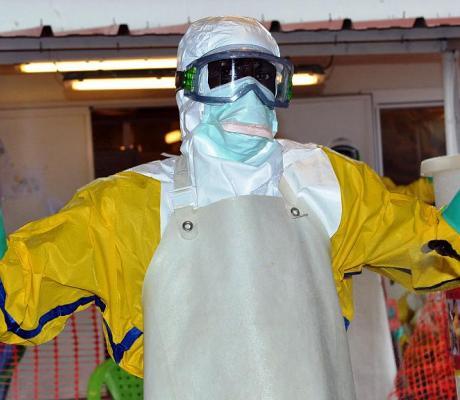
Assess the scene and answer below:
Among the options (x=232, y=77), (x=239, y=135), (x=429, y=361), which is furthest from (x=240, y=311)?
(x=429, y=361)

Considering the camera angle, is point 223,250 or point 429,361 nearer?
point 223,250

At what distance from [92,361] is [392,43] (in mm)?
3711

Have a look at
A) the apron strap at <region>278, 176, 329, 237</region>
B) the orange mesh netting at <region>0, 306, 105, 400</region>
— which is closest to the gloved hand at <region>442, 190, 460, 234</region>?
the apron strap at <region>278, 176, 329, 237</region>

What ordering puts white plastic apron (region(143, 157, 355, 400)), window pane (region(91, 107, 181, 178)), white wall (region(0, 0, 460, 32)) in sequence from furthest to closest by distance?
1. window pane (region(91, 107, 181, 178))
2. white wall (region(0, 0, 460, 32))
3. white plastic apron (region(143, 157, 355, 400))

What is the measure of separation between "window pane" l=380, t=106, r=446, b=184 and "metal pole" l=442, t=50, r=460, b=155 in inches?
132

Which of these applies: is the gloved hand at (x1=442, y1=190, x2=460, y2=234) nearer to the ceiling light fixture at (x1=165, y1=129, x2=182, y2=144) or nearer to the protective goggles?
the protective goggles

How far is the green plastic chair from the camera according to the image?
4.85m

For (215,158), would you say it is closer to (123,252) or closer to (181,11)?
(123,252)

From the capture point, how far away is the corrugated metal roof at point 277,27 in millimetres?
3824

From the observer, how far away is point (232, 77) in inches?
114

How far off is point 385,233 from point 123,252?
770 mm

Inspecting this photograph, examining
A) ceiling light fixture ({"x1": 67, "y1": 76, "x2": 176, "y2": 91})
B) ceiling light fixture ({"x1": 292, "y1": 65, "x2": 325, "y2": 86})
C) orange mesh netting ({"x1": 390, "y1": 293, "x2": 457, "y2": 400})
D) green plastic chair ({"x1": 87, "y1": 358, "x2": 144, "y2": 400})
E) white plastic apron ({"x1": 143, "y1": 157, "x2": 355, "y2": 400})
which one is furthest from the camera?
ceiling light fixture ({"x1": 292, "y1": 65, "x2": 325, "y2": 86})

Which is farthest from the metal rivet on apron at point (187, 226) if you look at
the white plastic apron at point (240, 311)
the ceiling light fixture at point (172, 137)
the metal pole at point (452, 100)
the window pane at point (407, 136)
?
the window pane at point (407, 136)

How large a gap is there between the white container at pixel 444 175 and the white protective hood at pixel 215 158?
0.86 m
